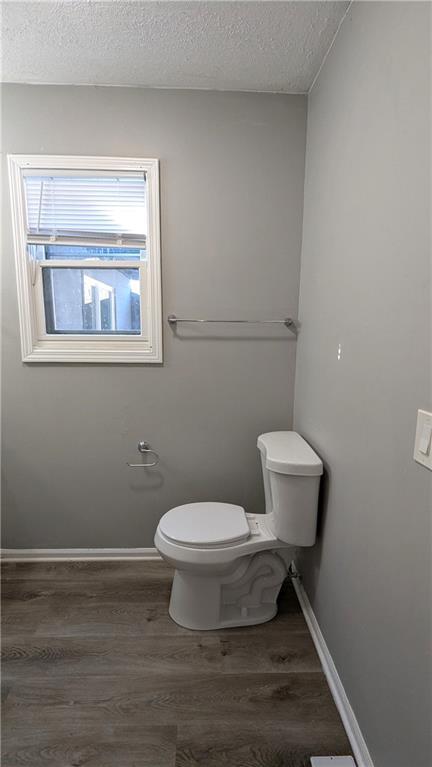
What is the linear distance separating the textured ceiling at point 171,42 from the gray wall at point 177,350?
0.27 ft

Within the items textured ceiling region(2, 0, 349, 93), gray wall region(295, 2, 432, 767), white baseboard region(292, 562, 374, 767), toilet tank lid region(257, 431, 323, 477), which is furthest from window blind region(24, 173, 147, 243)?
white baseboard region(292, 562, 374, 767)

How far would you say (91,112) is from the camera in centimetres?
165

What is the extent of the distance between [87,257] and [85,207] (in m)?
0.24

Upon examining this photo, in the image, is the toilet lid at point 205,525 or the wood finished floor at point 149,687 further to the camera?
the toilet lid at point 205,525

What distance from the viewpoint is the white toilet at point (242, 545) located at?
4.63 ft

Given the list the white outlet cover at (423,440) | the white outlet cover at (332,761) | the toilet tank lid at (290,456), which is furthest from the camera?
the toilet tank lid at (290,456)

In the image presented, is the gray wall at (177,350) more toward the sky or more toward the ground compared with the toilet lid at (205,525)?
more toward the sky

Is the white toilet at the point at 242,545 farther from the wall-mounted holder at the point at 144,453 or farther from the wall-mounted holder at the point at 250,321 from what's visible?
the wall-mounted holder at the point at 250,321

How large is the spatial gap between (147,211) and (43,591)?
1.95 meters

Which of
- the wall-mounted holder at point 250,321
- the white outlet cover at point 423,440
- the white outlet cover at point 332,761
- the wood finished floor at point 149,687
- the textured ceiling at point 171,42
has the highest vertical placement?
the textured ceiling at point 171,42

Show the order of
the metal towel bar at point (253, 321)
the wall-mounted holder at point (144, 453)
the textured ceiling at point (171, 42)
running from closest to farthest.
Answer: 1. the textured ceiling at point (171, 42)
2. the metal towel bar at point (253, 321)
3. the wall-mounted holder at point (144, 453)

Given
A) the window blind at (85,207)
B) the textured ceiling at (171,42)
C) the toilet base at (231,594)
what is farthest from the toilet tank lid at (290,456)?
the textured ceiling at (171,42)

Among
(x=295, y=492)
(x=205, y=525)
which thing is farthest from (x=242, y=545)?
(x=295, y=492)

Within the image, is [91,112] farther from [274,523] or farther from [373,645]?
[373,645]
